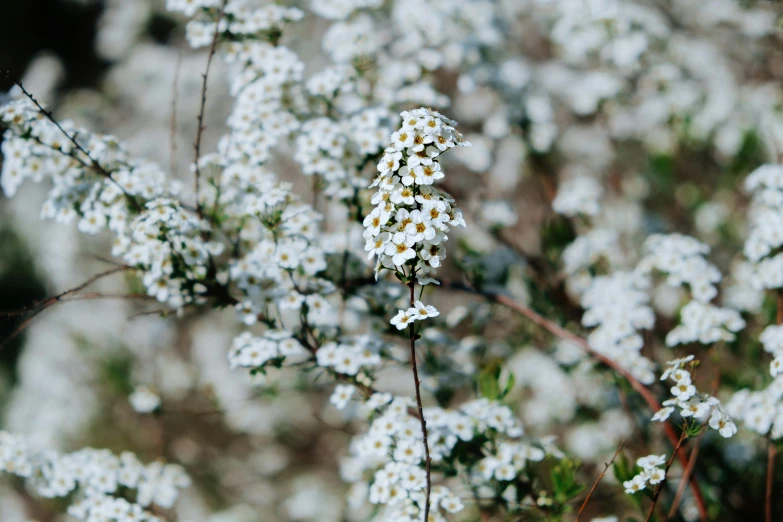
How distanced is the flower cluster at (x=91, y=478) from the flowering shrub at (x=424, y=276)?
0.01m

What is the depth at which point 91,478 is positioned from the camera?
256cm

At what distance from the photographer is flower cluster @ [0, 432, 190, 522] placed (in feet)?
8.03

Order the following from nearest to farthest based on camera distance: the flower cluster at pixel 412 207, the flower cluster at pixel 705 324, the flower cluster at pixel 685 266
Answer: the flower cluster at pixel 412 207 → the flower cluster at pixel 705 324 → the flower cluster at pixel 685 266

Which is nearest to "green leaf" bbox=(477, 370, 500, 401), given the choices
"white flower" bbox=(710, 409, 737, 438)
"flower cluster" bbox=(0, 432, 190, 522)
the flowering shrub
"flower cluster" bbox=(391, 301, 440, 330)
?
the flowering shrub

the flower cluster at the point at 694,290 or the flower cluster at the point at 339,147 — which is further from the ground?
the flower cluster at the point at 339,147

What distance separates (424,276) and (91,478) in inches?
62.1

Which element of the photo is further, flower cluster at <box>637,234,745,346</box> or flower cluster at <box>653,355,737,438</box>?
→ flower cluster at <box>637,234,745,346</box>

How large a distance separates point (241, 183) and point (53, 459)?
1248 millimetres

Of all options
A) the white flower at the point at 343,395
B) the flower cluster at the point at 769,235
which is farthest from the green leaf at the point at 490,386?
the flower cluster at the point at 769,235

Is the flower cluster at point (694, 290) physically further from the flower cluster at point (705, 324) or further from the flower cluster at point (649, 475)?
the flower cluster at point (649, 475)

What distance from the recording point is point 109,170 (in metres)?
2.66

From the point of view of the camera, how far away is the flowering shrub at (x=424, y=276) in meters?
2.43

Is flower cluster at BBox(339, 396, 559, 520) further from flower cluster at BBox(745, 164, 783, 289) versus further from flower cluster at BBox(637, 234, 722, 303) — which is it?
flower cluster at BBox(745, 164, 783, 289)

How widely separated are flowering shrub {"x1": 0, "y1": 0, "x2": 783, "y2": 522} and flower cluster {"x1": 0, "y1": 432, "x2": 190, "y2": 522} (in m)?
0.01
